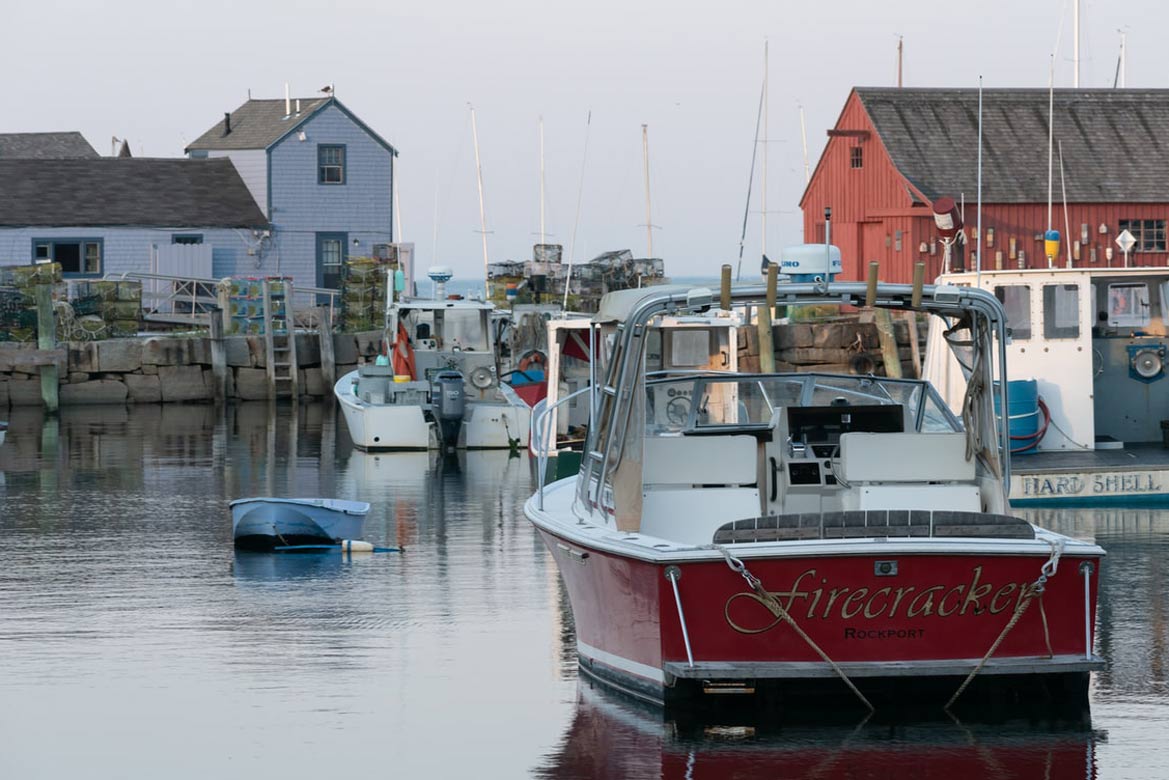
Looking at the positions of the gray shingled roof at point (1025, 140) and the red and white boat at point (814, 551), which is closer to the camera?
the red and white boat at point (814, 551)

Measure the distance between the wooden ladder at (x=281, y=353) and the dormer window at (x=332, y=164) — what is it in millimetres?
10792

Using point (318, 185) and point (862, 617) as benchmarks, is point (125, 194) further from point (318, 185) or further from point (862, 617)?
point (862, 617)

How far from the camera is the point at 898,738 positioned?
28.9 ft

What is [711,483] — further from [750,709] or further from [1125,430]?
[1125,430]

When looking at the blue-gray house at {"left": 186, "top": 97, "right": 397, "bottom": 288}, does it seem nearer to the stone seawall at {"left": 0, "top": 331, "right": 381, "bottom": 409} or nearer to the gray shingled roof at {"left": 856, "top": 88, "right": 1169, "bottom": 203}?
the stone seawall at {"left": 0, "top": 331, "right": 381, "bottom": 409}

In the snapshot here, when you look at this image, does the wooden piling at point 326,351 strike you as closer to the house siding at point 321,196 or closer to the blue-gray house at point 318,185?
the blue-gray house at point 318,185

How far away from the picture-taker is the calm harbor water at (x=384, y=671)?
856 centimetres

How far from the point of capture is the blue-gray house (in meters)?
46.4

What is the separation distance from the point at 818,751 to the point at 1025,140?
30.7 m

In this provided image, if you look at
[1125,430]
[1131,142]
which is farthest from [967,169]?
[1125,430]

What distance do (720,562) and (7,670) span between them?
4546mm

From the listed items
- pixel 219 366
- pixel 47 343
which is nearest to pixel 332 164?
pixel 219 366

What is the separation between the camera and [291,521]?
15281 millimetres

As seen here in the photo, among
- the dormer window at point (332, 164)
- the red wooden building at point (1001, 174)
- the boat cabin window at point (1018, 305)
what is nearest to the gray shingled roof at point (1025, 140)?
the red wooden building at point (1001, 174)
